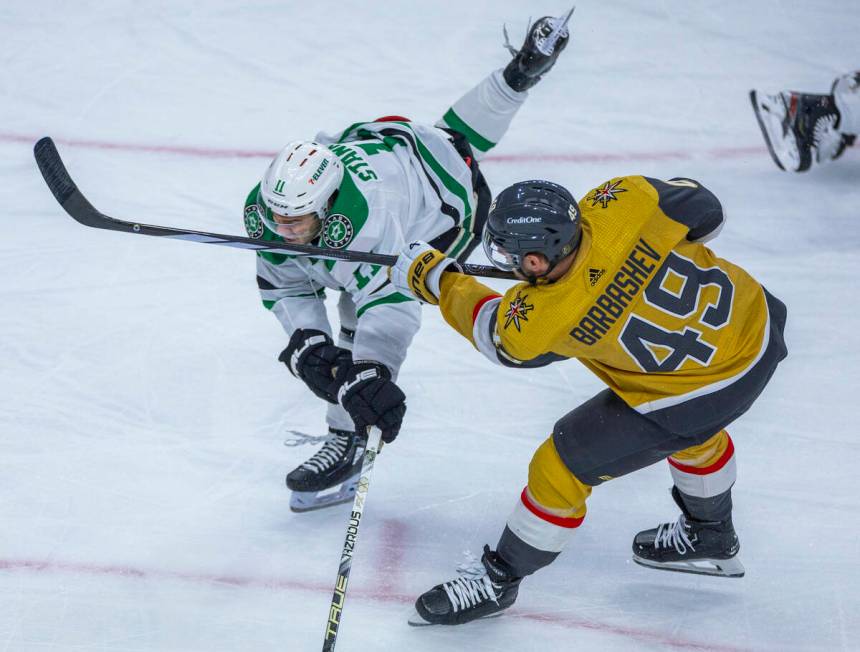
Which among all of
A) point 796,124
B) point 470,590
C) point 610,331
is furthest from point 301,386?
point 796,124

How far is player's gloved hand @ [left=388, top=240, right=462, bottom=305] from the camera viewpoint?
8.39 feet

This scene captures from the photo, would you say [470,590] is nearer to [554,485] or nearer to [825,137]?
[554,485]

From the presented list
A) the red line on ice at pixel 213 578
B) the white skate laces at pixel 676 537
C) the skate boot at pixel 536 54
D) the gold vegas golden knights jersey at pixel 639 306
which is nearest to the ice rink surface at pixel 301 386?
the red line on ice at pixel 213 578

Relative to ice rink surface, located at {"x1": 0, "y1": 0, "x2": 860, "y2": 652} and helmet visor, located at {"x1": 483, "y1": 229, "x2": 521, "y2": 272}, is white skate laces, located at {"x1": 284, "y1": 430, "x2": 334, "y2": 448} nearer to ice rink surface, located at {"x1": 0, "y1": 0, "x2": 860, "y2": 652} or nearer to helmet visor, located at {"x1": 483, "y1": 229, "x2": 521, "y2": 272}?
ice rink surface, located at {"x1": 0, "y1": 0, "x2": 860, "y2": 652}

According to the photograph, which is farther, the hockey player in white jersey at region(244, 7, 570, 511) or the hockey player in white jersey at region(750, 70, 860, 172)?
the hockey player in white jersey at region(750, 70, 860, 172)

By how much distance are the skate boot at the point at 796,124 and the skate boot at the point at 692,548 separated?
2.35 m

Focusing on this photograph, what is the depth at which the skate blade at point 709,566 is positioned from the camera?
9.68 feet

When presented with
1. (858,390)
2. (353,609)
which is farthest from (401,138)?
(858,390)

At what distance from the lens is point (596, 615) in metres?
2.87

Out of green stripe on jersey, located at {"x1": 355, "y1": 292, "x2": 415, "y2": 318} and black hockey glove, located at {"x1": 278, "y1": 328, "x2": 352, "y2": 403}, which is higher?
green stripe on jersey, located at {"x1": 355, "y1": 292, "x2": 415, "y2": 318}

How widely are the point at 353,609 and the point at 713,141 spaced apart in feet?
10.3

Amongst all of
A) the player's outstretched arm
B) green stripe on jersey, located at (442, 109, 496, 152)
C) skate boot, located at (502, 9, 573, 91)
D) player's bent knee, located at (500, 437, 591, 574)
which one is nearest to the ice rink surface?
player's bent knee, located at (500, 437, 591, 574)

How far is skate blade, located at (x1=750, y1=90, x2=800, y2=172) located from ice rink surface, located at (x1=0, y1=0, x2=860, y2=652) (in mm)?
145

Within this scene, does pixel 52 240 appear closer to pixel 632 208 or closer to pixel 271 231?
pixel 271 231
